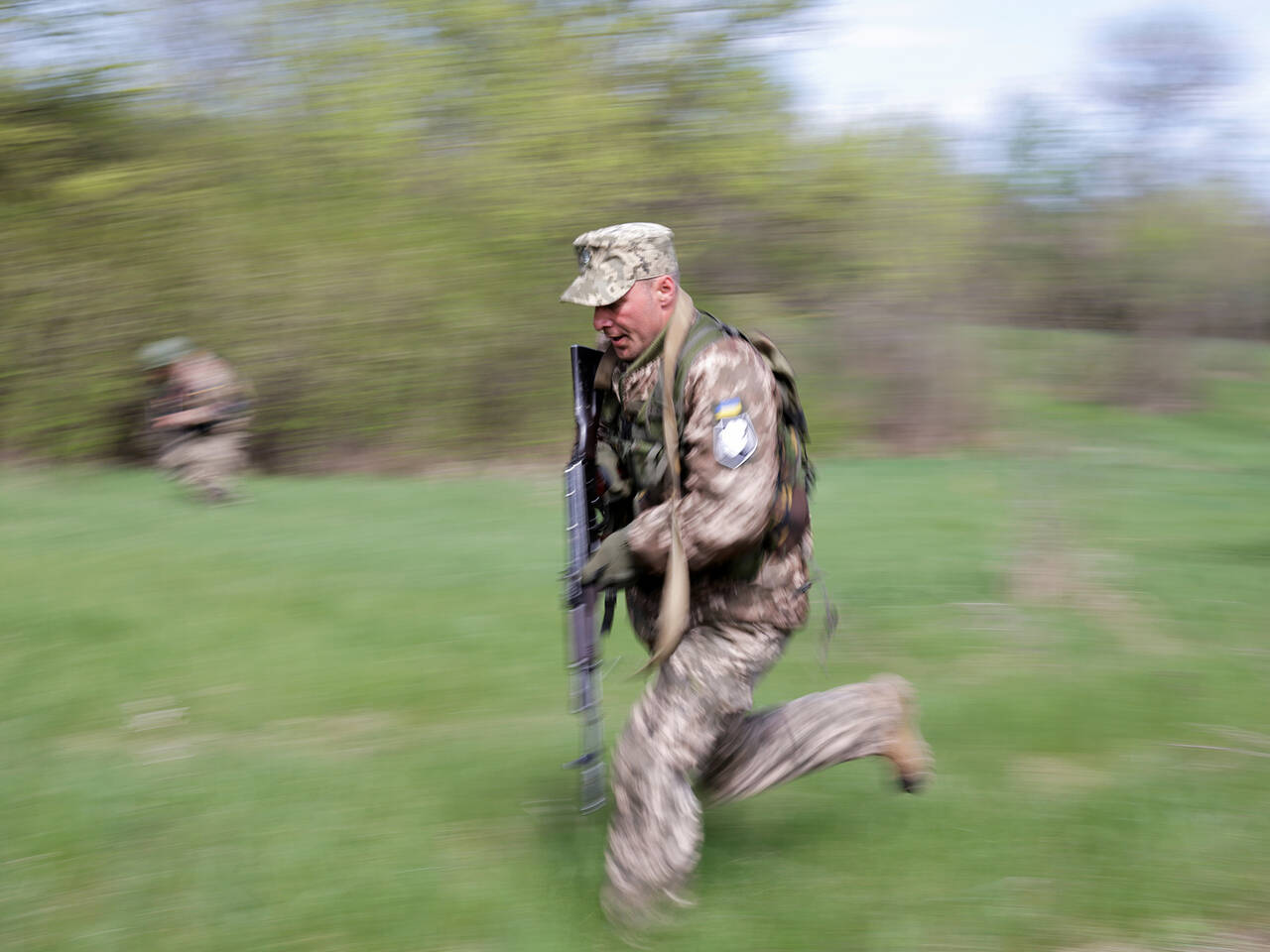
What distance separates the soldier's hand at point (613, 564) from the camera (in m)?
3.76

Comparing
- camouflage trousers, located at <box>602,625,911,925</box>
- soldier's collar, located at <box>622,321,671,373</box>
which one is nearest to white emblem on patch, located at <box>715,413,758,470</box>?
soldier's collar, located at <box>622,321,671,373</box>

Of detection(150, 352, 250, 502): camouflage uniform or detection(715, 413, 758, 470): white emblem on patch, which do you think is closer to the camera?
detection(715, 413, 758, 470): white emblem on patch

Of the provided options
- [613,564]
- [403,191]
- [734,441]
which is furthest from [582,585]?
[403,191]

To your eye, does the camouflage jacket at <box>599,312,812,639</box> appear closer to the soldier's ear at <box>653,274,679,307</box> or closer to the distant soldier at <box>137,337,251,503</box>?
the soldier's ear at <box>653,274,679,307</box>

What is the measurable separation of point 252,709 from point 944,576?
4589mm

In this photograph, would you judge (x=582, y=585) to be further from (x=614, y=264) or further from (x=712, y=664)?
(x=614, y=264)

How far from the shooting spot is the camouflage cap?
3779 millimetres

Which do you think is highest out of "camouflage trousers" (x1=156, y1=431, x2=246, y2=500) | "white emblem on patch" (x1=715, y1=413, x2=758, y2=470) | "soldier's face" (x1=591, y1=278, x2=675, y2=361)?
"soldier's face" (x1=591, y1=278, x2=675, y2=361)

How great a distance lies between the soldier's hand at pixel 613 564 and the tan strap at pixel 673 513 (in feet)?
0.37

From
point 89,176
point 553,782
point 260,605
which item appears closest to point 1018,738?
point 553,782

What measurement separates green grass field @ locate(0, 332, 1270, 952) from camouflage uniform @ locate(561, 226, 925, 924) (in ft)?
0.89

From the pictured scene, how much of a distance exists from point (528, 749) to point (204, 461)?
7.84m

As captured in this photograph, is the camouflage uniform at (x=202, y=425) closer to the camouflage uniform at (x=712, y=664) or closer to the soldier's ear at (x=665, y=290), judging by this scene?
the camouflage uniform at (x=712, y=664)

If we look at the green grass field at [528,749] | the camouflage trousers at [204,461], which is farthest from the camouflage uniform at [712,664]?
the camouflage trousers at [204,461]
